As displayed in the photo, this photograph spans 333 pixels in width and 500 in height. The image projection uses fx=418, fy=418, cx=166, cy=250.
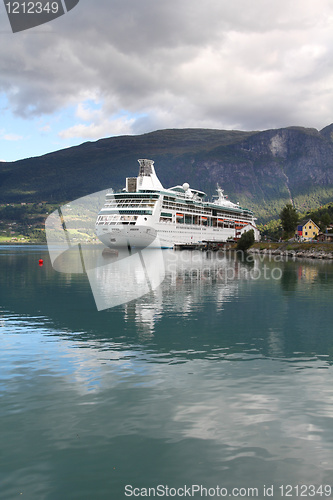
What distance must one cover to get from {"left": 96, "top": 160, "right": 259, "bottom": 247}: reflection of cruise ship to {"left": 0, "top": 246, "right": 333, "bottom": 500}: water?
81.8 m

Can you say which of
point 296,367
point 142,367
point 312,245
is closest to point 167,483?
point 142,367

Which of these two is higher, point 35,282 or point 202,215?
point 202,215

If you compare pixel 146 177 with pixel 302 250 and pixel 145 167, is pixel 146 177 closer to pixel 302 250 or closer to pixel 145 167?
pixel 145 167

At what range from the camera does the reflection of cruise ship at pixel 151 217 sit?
419ft

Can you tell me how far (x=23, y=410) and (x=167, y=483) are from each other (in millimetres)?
5747

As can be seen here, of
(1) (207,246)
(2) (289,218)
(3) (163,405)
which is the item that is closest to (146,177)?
(1) (207,246)

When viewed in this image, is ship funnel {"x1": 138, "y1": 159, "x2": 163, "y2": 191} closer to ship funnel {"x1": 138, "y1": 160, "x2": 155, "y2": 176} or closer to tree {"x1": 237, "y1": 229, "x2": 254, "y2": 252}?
ship funnel {"x1": 138, "y1": 160, "x2": 155, "y2": 176}

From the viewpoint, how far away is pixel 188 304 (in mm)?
33188

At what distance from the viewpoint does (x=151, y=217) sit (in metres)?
134

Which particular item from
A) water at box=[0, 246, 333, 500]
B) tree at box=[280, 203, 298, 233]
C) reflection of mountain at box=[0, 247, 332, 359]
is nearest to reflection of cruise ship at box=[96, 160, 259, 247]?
tree at box=[280, 203, 298, 233]

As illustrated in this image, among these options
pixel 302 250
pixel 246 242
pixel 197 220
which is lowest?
pixel 302 250

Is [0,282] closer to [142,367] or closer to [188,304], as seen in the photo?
[188,304]

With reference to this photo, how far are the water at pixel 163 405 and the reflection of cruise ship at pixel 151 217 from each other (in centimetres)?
8181

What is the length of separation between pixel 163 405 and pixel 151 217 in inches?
4809
